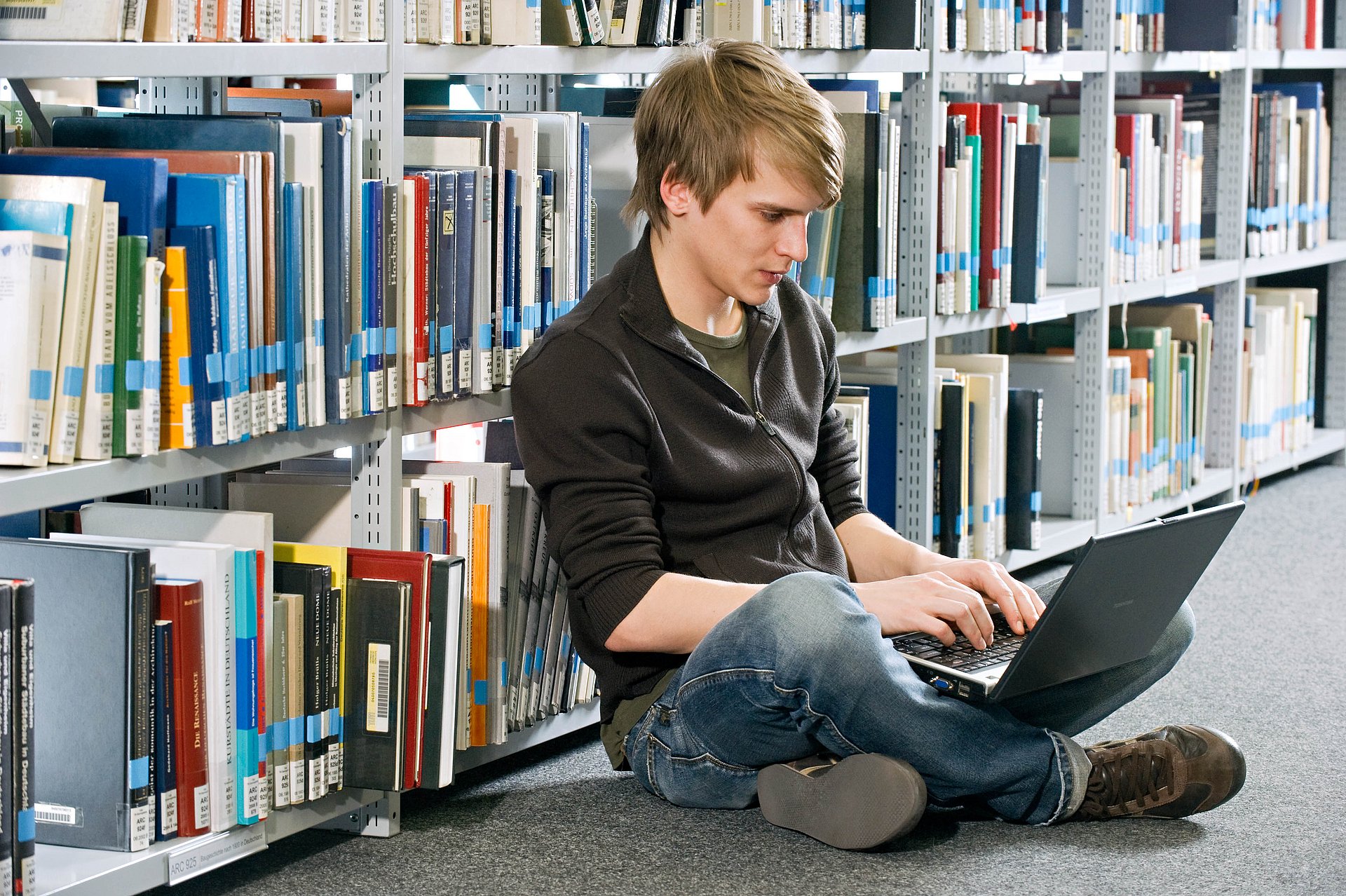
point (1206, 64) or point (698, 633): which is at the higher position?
point (1206, 64)

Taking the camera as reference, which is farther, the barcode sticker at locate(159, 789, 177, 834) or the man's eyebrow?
the man's eyebrow

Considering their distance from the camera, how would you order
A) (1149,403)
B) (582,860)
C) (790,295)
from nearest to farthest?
(582,860), (790,295), (1149,403)

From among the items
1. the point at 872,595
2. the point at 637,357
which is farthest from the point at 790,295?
the point at 872,595

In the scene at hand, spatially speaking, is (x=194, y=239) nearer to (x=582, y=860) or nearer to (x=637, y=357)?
(x=637, y=357)

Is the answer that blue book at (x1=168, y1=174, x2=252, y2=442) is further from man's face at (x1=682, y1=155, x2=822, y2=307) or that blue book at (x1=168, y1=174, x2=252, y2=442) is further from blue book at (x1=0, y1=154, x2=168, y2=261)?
man's face at (x1=682, y1=155, x2=822, y2=307)

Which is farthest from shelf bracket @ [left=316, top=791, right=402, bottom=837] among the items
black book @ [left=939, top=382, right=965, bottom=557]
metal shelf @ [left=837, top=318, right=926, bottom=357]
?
black book @ [left=939, top=382, right=965, bottom=557]

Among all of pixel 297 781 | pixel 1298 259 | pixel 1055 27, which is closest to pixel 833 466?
pixel 297 781

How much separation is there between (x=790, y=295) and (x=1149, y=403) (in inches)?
69.5

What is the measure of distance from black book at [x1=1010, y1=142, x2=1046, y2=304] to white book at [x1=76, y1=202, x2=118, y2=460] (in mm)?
1950

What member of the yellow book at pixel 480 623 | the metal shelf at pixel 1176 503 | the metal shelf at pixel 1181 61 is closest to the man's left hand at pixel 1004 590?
the yellow book at pixel 480 623

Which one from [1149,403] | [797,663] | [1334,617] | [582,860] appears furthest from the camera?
[1149,403]

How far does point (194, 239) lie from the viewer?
168 centimetres

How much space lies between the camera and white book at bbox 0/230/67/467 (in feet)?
5.15

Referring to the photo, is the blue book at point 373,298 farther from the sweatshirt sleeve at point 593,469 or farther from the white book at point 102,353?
the white book at point 102,353
